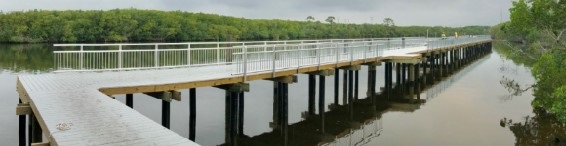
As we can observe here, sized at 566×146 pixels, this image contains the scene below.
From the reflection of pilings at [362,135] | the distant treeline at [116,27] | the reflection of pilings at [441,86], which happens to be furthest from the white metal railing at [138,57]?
the distant treeline at [116,27]

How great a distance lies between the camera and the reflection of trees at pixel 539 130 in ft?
53.8

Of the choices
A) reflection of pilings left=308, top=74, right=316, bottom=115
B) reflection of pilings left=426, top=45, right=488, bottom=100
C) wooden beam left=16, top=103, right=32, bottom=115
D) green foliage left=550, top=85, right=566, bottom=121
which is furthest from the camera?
reflection of pilings left=426, top=45, right=488, bottom=100

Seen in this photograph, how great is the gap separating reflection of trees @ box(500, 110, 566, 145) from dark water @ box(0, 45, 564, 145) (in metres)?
0.03

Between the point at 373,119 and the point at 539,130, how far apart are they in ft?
18.8

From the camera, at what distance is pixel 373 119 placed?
19.8 metres

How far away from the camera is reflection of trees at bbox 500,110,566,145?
1641cm

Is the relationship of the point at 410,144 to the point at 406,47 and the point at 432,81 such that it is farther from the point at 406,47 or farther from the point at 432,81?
the point at 406,47

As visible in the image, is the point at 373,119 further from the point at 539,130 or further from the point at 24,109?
the point at 24,109

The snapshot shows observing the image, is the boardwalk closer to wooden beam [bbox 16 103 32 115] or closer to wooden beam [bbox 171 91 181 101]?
wooden beam [bbox 16 103 32 115]

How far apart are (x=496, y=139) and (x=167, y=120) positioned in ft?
34.1

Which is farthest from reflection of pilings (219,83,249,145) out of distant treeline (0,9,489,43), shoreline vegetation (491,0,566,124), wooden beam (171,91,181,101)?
distant treeline (0,9,489,43)

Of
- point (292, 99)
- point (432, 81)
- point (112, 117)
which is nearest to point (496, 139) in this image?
point (292, 99)

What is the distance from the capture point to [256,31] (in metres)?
107

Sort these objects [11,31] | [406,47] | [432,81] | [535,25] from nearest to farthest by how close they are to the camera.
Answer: [535,25] → [432,81] → [406,47] → [11,31]
